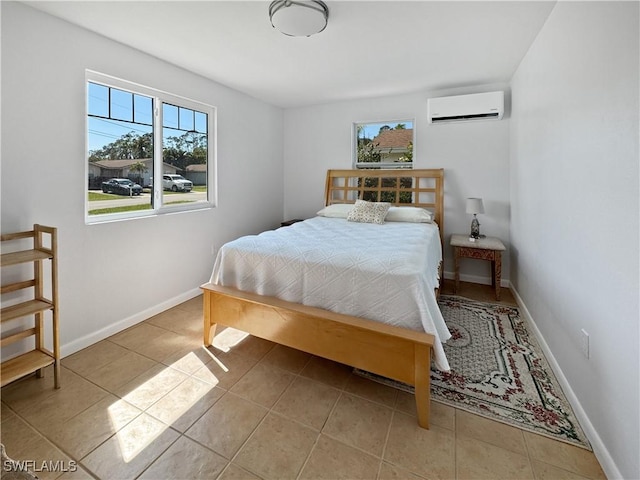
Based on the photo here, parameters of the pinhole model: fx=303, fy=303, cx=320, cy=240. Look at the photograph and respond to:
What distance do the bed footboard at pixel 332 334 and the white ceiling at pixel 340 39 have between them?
196 centimetres

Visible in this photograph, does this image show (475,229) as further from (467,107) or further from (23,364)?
(23,364)

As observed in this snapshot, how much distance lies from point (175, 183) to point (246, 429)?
2540mm

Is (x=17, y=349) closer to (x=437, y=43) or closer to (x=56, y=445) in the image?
(x=56, y=445)

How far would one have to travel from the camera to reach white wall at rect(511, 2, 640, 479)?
120 centimetres

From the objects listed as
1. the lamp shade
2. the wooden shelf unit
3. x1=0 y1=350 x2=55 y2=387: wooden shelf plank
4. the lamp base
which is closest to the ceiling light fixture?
the wooden shelf unit

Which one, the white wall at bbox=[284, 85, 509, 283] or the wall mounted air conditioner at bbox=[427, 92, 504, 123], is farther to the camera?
the white wall at bbox=[284, 85, 509, 283]

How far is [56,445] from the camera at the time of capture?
1.49 meters

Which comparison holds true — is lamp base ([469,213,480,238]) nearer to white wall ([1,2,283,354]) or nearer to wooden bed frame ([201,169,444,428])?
wooden bed frame ([201,169,444,428])

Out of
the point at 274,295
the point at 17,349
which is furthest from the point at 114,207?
the point at 274,295

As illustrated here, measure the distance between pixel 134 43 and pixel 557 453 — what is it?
390 cm

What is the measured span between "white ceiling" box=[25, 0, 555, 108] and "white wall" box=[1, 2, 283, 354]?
0.56 feet

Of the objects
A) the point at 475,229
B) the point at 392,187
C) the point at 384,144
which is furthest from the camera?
the point at 384,144

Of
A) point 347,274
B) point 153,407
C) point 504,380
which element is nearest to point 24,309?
point 153,407

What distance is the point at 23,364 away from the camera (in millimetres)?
1785
